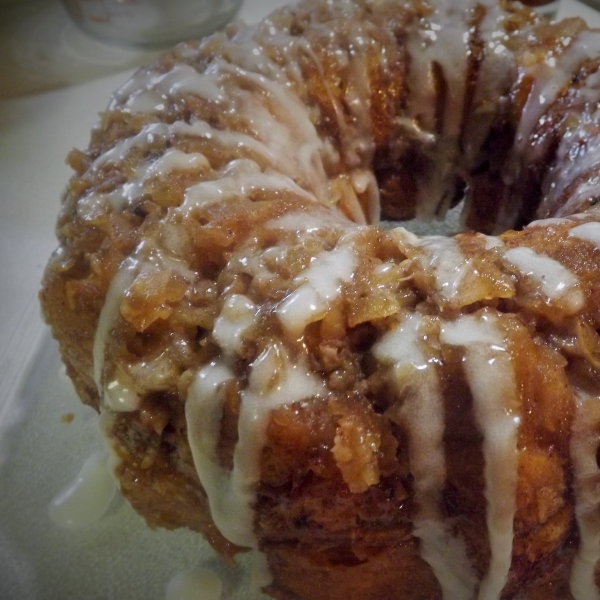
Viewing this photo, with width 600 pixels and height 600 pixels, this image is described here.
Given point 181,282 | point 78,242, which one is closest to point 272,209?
point 181,282

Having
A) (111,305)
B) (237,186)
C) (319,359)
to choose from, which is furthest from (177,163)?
(319,359)

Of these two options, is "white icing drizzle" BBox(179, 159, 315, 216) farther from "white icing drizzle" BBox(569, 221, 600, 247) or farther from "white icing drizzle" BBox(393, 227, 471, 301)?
"white icing drizzle" BBox(569, 221, 600, 247)

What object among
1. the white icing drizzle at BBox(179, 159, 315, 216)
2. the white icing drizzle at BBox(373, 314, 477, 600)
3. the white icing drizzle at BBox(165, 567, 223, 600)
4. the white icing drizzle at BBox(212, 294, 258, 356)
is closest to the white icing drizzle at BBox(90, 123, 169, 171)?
the white icing drizzle at BBox(179, 159, 315, 216)

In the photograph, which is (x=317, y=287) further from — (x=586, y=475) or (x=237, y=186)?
(x=586, y=475)

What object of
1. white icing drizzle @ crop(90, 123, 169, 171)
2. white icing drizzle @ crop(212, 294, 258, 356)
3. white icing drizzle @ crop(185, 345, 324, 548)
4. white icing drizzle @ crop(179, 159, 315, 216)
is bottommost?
white icing drizzle @ crop(185, 345, 324, 548)

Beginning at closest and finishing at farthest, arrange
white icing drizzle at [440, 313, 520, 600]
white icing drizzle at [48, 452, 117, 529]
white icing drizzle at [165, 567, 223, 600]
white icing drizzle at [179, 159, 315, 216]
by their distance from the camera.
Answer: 1. white icing drizzle at [440, 313, 520, 600]
2. white icing drizzle at [179, 159, 315, 216]
3. white icing drizzle at [165, 567, 223, 600]
4. white icing drizzle at [48, 452, 117, 529]
